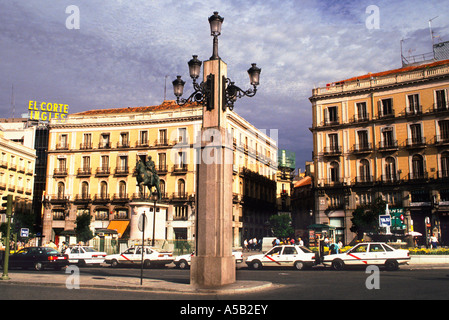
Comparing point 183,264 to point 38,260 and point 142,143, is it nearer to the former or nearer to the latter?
point 38,260

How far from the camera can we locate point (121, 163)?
61.9 metres

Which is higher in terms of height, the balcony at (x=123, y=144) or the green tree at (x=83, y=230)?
the balcony at (x=123, y=144)

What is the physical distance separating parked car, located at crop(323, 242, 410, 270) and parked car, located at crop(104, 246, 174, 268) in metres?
10.2

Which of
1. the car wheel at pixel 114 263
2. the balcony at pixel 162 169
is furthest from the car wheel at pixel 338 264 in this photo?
the balcony at pixel 162 169

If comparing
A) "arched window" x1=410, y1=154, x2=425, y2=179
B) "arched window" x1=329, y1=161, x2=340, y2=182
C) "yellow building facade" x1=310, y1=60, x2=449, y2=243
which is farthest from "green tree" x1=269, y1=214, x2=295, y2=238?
"arched window" x1=410, y1=154, x2=425, y2=179

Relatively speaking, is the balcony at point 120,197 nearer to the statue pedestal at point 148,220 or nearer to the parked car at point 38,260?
the statue pedestal at point 148,220

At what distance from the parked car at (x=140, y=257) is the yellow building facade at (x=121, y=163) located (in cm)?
2801

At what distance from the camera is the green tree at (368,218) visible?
43875 mm

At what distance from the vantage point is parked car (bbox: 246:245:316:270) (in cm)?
2469
